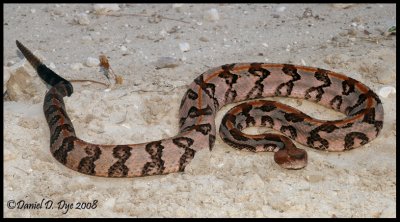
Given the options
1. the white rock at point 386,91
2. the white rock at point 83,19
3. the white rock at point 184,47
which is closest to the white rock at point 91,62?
the white rock at point 184,47

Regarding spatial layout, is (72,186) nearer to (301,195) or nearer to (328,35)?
(301,195)

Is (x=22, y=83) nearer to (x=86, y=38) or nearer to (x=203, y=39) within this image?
(x=86, y=38)

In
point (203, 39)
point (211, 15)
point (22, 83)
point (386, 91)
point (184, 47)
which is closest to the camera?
point (386, 91)

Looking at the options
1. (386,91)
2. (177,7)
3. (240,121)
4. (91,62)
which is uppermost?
(177,7)

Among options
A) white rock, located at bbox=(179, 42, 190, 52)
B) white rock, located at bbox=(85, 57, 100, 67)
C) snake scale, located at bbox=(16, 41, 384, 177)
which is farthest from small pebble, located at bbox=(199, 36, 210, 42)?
white rock, located at bbox=(85, 57, 100, 67)

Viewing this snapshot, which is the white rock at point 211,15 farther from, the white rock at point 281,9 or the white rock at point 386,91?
the white rock at point 386,91

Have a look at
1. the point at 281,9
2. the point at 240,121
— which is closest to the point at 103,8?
the point at 281,9
